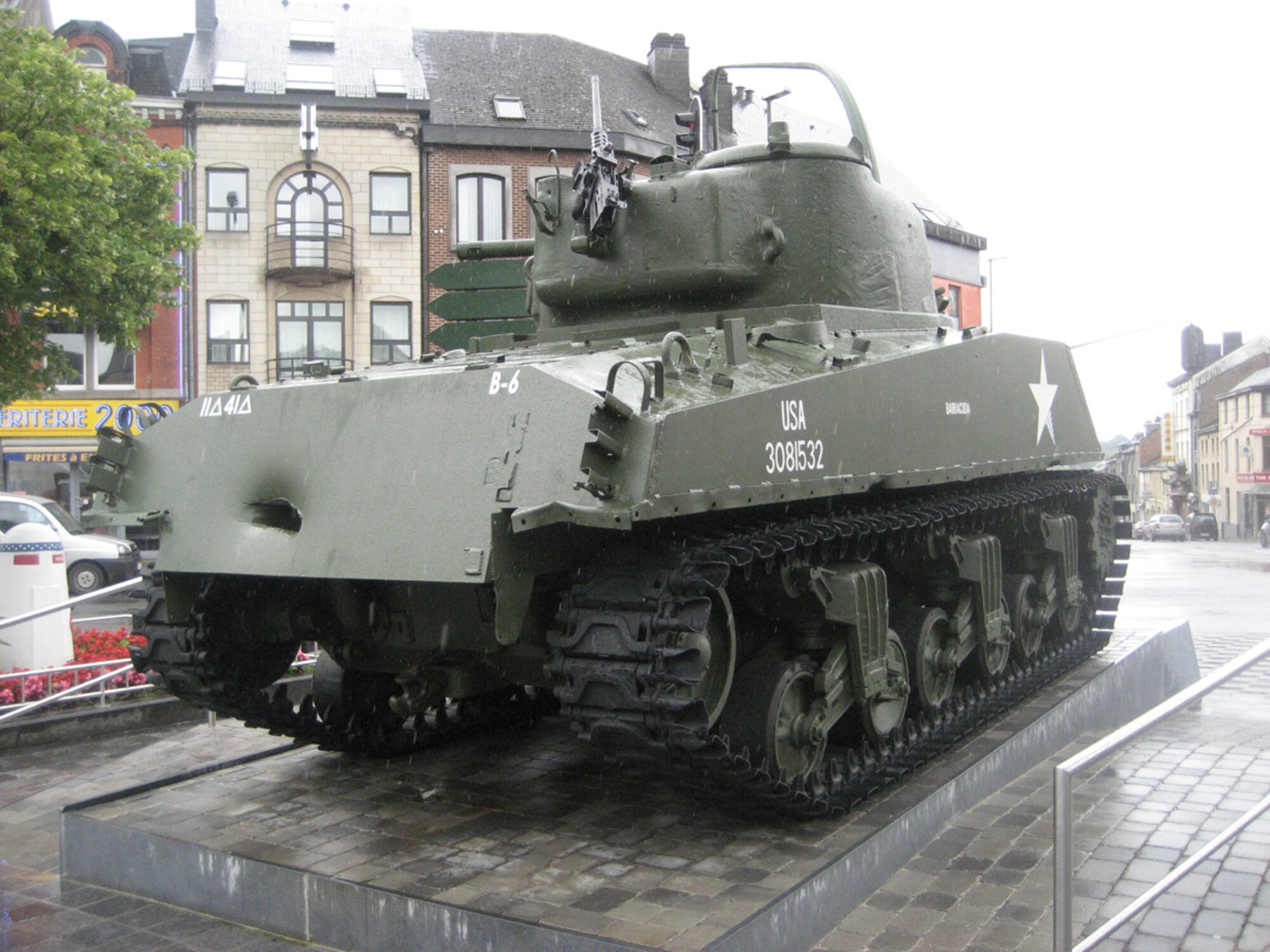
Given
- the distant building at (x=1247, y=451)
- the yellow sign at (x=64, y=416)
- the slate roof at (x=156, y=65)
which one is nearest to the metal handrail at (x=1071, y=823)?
the yellow sign at (x=64, y=416)

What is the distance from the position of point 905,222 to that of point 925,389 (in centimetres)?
181

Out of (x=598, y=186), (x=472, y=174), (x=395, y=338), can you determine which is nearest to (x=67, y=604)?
(x=598, y=186)

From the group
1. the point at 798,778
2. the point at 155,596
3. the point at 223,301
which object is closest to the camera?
the point at 798,778

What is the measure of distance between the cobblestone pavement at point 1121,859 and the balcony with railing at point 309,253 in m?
21.8

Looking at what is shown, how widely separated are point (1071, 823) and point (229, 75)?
26.7m

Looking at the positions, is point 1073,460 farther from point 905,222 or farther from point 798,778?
point 798,778

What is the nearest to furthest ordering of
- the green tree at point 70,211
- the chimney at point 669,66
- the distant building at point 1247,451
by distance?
the green tree at point 70,211
the chimney at point 669,66
the distant building at point 1247,451

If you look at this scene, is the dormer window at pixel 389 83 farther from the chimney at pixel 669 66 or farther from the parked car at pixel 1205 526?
the parked car at pixel 1205 526

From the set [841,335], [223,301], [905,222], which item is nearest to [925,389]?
[841,335]

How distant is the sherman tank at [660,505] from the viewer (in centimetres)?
500

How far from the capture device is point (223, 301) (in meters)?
27.0

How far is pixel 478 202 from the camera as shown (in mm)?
27562

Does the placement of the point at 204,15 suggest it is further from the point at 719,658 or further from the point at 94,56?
the point at 719,658

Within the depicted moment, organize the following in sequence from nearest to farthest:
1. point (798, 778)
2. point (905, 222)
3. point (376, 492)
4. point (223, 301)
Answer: point (376, 492), point (798, 778), point (905, 222), point (223, 301)
